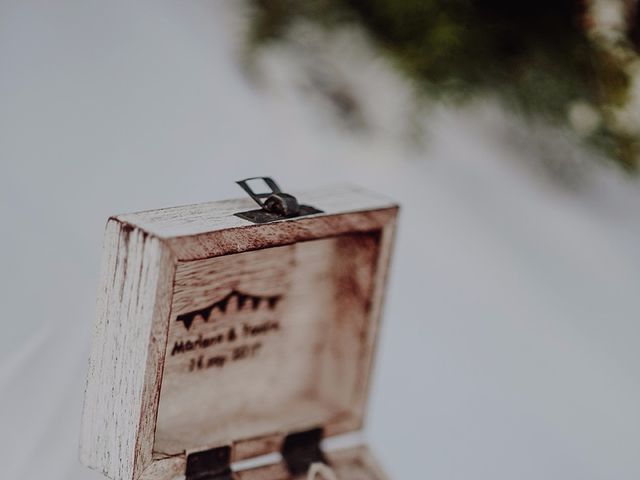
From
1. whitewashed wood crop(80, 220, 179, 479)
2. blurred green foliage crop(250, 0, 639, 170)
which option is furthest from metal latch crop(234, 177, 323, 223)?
blurred green foliage crop(250, 0, 639, 170)

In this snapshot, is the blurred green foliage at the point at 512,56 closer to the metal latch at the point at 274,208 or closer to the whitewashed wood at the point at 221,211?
the whitewashed wood at the point at 221,211

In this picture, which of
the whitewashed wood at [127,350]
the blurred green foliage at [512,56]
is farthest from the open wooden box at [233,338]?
the blurred green foliage at [512,56]

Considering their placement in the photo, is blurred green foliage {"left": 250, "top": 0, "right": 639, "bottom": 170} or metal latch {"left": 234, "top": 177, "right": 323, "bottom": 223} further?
blurred green foliage {"left": 250, "top": 0, "right": 639, "bottom": 170}

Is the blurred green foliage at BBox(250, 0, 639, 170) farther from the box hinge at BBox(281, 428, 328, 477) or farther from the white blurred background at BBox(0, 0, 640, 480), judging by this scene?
the box hinge at BBox(281, 428, 328, 477)

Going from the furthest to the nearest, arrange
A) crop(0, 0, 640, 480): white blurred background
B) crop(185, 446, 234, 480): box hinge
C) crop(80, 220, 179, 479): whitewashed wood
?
1. crop(0, 0, 640, 480): white blurred background
2. crop(185, 446, 234, 480): box hinge
3. crop(80, 220, 179, 479): whitewashed wood

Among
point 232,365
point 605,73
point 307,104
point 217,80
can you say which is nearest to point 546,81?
point 605,73

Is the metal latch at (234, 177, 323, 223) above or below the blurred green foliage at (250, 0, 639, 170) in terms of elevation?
below
